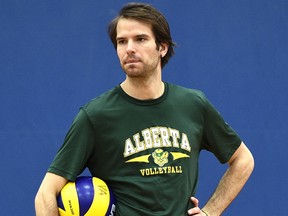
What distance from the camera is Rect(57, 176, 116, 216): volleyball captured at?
73.2 inches

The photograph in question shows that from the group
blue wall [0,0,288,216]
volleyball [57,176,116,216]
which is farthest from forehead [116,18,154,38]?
blue wall [0,0,288,216]

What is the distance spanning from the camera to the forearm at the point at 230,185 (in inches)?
88.1

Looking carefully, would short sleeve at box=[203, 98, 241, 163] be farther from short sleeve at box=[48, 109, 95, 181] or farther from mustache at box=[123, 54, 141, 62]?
short sleeve at box=[48, 109, 95, 181]

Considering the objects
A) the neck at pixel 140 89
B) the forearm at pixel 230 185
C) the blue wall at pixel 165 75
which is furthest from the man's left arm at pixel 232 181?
the blue wall at pixel 165 75

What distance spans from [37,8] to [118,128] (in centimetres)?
172

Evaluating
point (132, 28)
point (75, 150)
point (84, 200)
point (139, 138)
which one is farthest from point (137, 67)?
point (84, 200)

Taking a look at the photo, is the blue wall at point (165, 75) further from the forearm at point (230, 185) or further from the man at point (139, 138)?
the man at point (139, 138)

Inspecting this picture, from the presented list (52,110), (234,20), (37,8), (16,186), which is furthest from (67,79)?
(234,20)

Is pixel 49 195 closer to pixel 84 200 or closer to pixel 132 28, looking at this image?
pixel 84 200

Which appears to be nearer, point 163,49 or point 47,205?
point 47,205

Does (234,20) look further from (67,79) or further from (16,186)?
(16,186)

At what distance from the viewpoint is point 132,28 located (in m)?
1.99

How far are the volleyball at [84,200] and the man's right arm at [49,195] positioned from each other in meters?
0.02

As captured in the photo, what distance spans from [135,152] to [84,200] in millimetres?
242
